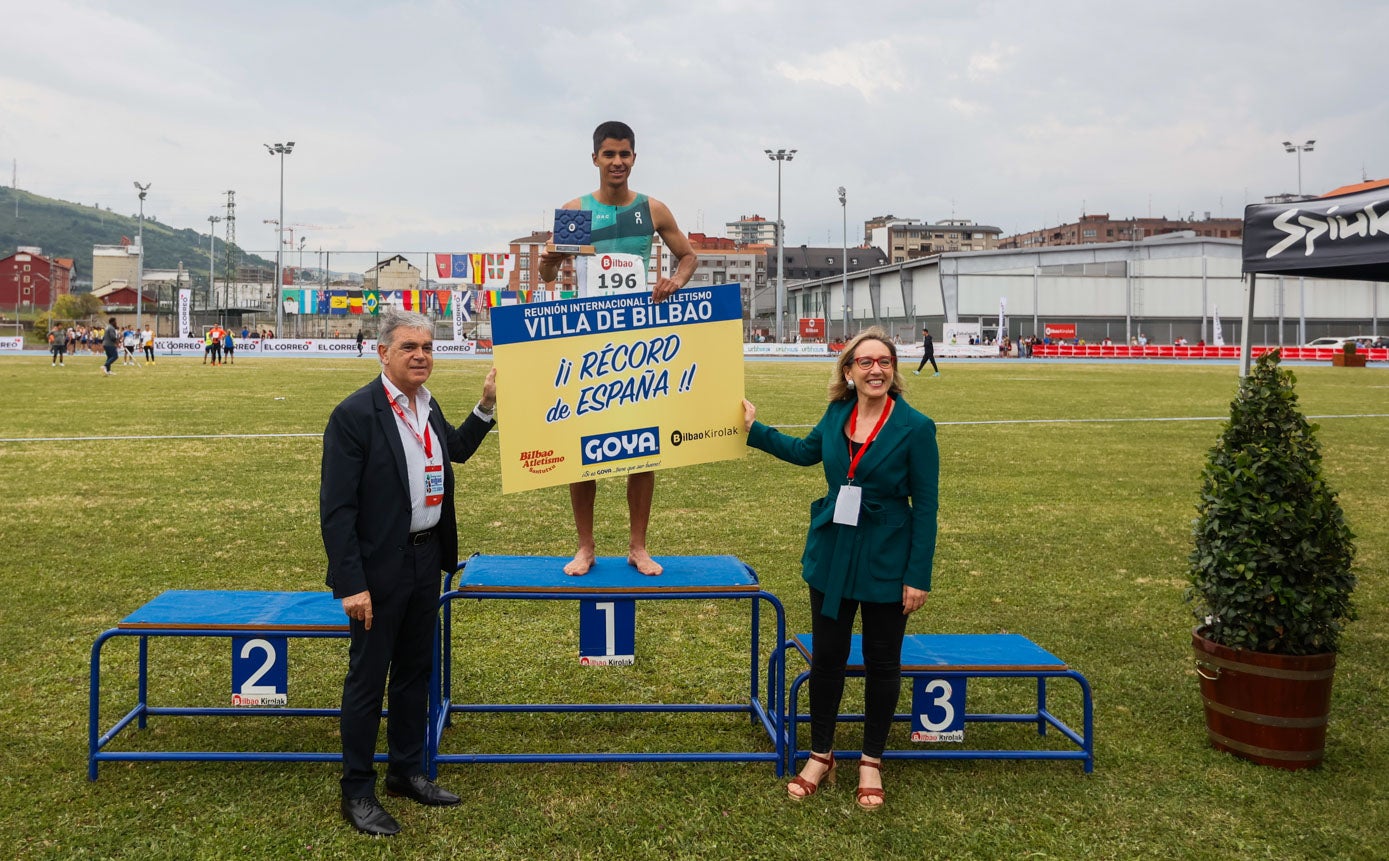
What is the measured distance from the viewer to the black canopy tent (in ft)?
19.1

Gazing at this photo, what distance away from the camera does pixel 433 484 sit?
4.00m

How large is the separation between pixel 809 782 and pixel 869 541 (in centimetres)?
106

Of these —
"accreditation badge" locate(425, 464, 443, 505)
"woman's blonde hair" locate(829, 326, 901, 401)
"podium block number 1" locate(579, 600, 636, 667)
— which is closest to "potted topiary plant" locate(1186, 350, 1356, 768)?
"woman's blonde hair" locate(829, 326, 901, 401)

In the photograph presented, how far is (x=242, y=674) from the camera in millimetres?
4398

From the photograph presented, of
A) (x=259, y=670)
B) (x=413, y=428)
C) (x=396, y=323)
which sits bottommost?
(x=259, y=670)

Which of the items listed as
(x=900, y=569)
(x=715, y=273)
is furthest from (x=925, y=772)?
(x=715, y=273)

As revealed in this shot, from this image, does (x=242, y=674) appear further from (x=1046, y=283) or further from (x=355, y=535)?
(x=1046, y=283)

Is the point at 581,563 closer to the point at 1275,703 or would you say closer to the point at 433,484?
the point at 433,484

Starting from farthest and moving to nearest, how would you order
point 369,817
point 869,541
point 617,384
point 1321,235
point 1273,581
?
point 1321,235, point 617,384, point 1273,581, point 869,541, point 369,817

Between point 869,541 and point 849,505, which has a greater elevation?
point 849,505

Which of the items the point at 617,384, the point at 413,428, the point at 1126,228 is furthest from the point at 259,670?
the point at 1126,228

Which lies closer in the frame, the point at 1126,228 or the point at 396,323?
the point at 396,323

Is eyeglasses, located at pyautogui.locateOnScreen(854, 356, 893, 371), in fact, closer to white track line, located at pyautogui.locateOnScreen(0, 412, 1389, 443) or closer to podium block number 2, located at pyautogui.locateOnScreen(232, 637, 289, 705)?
podium block number 2, located at pyautogui.locateOnScreen(232, 637, 289, 705)

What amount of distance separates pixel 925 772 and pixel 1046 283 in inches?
3020
